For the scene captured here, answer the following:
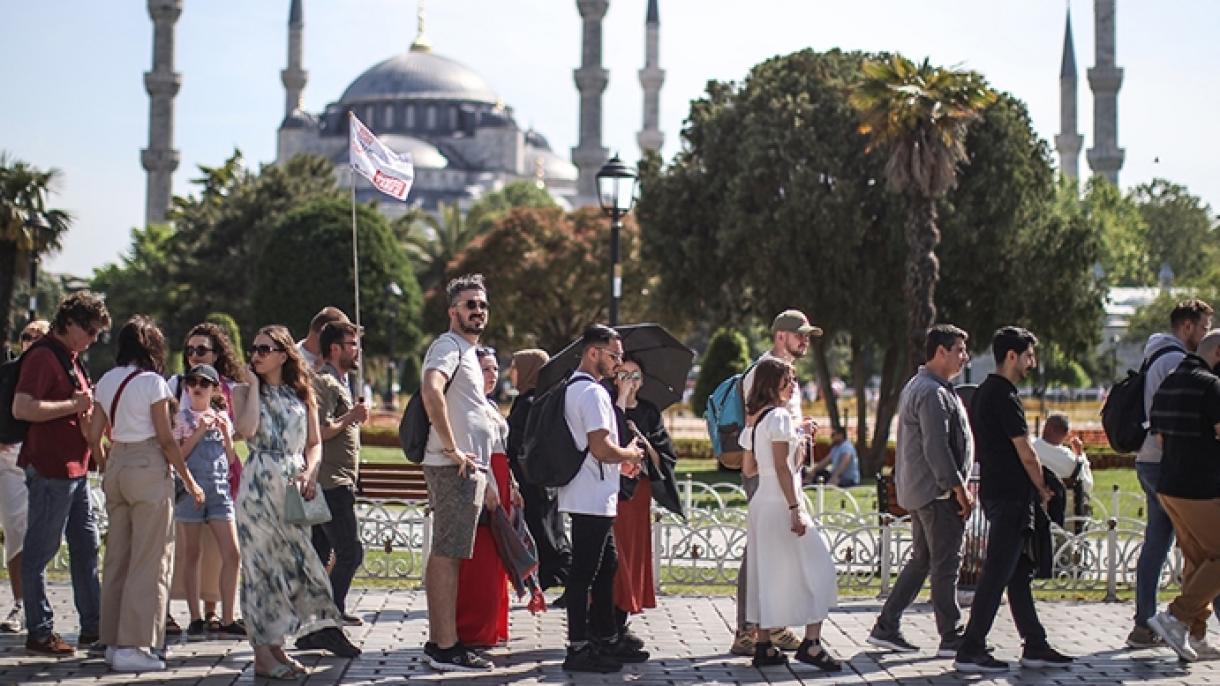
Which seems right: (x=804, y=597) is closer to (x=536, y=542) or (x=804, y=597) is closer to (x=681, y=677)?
(x=681, y=677)

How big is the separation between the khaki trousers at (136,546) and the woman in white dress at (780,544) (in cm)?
250

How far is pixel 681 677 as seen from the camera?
7.36 metres

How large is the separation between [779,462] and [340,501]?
86.1 inches

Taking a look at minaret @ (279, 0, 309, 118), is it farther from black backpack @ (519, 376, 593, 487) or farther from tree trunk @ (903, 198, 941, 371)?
black backpack @ (519, 376, 593, 487)

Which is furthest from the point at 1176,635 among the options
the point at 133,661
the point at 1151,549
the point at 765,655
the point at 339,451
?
the point at 133,661

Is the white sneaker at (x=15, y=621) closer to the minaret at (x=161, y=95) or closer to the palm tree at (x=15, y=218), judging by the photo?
the palm tree at (x=15, y=218)

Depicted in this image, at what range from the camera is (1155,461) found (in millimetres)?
8406

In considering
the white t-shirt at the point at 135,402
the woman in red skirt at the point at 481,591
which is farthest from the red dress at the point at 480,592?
the white t-shirt at the point at 135,402

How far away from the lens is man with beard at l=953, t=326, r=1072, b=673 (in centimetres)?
747

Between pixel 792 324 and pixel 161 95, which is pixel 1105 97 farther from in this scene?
pixel 792 324

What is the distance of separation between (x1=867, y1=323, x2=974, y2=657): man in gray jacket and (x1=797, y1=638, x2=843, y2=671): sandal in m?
0.58

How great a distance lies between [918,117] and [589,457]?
54.2 feet

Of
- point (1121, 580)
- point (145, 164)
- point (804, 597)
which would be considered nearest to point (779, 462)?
point (804, 597)

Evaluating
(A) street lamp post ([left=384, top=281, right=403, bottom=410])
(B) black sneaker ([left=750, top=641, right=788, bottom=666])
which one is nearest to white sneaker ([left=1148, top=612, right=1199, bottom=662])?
(B) black sneaker ([left=750, top=641, right=788, bottom=666])
